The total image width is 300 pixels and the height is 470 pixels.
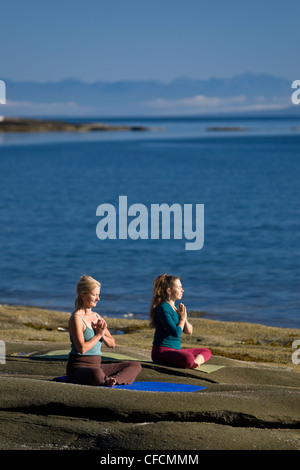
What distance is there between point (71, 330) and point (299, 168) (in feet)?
337

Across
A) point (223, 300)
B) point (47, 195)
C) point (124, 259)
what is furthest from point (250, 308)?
point (47, 195)

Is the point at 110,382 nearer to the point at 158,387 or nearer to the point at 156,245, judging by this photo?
the point at 158,387

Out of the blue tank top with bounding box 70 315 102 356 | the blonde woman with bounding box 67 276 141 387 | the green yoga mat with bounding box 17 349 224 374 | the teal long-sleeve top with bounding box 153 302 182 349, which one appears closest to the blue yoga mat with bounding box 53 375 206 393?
the blonde woman with bounding box 67 276 141 387

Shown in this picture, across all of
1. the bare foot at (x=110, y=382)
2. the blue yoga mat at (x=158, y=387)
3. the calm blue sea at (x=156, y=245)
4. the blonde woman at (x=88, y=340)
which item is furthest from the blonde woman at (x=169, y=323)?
the calm blue sea at (x=156, y=245)

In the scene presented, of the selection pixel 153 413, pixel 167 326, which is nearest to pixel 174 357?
pixel 167 326

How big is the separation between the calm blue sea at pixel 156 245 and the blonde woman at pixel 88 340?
15238mm

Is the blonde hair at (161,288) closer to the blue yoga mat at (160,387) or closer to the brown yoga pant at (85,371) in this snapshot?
the blue yoga mat at (160,387)

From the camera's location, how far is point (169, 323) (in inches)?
508

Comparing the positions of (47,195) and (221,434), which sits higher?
(47,195)

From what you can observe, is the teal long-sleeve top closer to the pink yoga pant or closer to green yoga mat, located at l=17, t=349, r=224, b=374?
the pink yoga pant

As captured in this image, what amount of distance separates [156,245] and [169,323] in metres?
34.3

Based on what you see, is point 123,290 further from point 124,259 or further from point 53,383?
point 53,383
